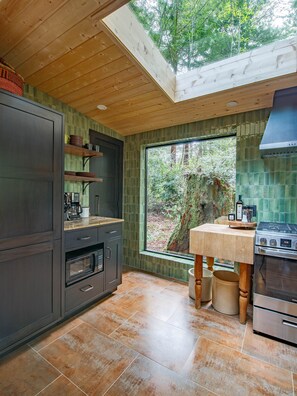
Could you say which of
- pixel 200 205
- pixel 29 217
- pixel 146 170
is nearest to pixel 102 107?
pixel 146 170

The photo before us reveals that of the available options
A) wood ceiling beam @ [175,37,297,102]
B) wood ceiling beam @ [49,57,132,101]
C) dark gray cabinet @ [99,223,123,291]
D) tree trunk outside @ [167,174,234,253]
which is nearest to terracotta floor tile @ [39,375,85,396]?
dark gray cabinet @ [99,223,123,291]

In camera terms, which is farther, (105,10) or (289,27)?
(289,27)

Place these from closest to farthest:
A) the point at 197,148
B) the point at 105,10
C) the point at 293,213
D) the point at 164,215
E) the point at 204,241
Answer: the point at 105,10 → the point at 204,241 → the point at 293,213 → the point at 197,148 → the point at 164,215

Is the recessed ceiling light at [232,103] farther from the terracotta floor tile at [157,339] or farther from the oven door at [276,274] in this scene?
the terracotta floor tile at [157,339]

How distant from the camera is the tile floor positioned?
133 centimetres

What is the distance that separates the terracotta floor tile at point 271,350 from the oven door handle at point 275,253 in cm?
76

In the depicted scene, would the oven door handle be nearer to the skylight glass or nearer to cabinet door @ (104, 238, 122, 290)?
cabinet door @ (104, 238, 122, 290)

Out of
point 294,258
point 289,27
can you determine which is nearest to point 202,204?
point 294,258

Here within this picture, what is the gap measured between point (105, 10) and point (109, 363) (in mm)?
2493

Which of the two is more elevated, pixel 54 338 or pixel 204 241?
pixel 204 241

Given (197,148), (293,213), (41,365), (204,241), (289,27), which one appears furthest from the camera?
(197,148)

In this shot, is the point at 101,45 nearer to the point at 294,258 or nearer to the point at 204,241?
the point at 204,241

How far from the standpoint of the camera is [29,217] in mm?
1628

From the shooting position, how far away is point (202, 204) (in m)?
3.08
